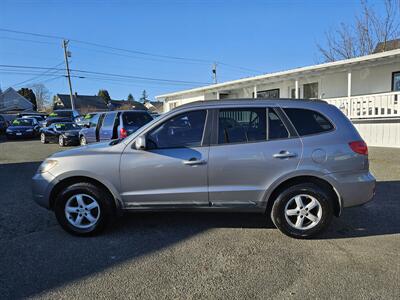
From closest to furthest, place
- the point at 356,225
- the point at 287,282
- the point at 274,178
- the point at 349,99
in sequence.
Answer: the point at 287,282, the point at 274,178, the point at 356,225, the point at 349,99

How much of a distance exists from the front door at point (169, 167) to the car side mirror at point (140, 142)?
59 mm

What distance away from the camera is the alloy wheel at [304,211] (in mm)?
3967

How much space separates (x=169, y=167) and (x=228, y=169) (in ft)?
2.47

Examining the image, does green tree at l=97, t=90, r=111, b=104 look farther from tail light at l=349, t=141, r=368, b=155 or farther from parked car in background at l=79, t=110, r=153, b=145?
tail light at l=349, t=141, r=368, b=155

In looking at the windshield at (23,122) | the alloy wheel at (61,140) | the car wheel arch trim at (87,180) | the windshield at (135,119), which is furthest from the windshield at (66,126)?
the car wheel arch trim at (87,180)

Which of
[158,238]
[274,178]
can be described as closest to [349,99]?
[274,178]

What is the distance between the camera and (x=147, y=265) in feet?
11.3

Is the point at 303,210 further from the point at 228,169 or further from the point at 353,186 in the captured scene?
the point at 228,169

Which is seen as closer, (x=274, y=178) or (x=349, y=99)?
(x=274, y=178)

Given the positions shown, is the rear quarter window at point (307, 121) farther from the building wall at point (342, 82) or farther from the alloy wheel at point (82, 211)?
the building wall at point (342, 82)

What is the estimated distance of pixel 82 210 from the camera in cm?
418

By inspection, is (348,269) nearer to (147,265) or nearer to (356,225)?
(356,225)

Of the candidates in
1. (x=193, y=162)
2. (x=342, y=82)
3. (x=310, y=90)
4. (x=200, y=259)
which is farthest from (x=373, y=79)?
(x=200, y=259)

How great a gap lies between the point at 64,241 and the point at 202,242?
5.94 feet
